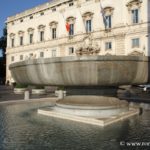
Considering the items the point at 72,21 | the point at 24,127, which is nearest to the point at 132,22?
the point at 72,21

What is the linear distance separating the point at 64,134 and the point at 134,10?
80.8 ft

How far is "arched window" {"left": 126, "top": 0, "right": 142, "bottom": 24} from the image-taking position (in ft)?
92.1

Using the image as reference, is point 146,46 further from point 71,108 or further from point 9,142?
point 9,142

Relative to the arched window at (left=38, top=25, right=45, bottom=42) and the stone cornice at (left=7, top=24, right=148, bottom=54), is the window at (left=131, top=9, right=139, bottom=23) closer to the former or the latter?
the stone cornice at (left=7, top=24, right=148, bottom=54)

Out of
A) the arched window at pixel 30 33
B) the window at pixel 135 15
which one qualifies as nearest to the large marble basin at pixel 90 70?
the window at pixel 135 15

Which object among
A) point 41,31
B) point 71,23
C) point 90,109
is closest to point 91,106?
point 90,109

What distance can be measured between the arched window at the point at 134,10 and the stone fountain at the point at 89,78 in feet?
68.7

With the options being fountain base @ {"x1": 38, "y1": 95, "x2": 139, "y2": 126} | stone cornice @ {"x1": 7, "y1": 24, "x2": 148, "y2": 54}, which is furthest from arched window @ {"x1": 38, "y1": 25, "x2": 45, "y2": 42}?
fountain base @ {"x1": 38, "y1": 95, "x2": 139, "y2": 126}

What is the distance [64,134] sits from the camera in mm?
6059

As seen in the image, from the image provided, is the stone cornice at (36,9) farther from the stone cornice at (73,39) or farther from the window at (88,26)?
the window at (88,26)

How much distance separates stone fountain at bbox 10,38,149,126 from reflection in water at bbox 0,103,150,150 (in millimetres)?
500

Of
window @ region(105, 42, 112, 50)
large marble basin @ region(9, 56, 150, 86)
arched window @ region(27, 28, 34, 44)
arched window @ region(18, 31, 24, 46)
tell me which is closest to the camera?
large marble basin @ region(9, 56, 150, 86)

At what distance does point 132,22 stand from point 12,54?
23.3m

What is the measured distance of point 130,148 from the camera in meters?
5.05
